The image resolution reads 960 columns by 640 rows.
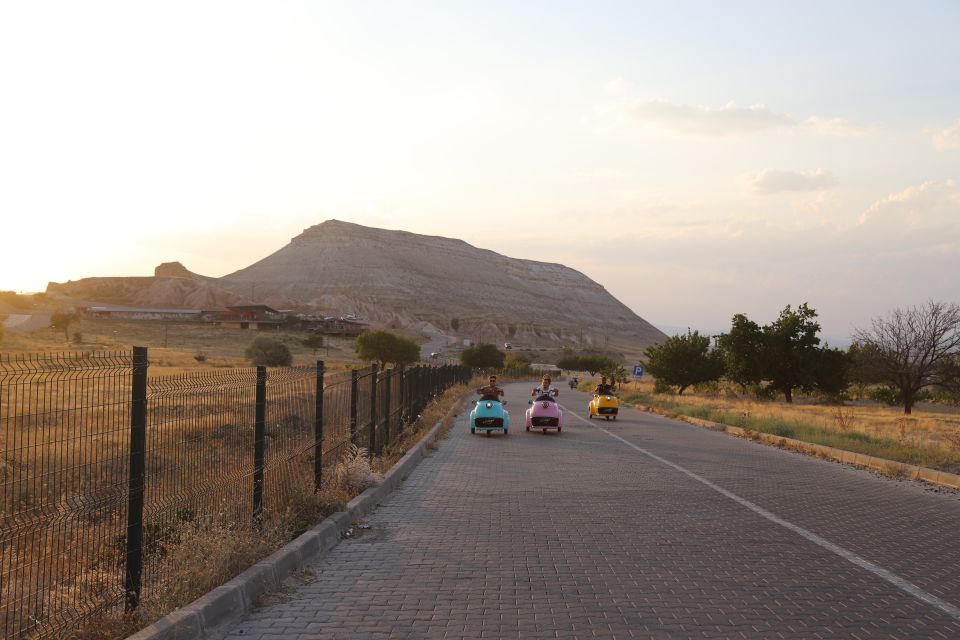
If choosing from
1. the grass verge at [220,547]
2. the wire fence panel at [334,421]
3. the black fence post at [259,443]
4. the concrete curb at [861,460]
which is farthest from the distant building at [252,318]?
the black fence post at [259,443]

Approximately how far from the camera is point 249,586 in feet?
22.0

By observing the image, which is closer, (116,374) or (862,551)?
(116,374)

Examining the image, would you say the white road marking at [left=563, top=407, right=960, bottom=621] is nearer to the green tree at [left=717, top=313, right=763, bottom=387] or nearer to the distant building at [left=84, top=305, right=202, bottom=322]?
the green tree at [left=717, top=313, right=763, bottom=387]

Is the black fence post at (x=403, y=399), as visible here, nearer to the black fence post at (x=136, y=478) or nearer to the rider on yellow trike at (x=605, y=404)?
the rider on yellow trike at (x=605, y=404)

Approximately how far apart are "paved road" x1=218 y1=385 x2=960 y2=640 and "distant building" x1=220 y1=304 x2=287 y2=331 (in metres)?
133

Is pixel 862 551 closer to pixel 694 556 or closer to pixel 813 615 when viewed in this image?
pixel 694 556

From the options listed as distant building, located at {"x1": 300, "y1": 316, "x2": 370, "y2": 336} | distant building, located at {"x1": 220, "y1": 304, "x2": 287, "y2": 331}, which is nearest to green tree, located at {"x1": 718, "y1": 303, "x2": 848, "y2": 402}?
distant building, located at {"x1": 300, "y1": 316, "x2": 370, "y2": 336}

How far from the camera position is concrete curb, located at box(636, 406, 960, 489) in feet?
50.4

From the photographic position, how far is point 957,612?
21.6 feet

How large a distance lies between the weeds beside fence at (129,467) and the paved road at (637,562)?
984 millimetres

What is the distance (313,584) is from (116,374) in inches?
107

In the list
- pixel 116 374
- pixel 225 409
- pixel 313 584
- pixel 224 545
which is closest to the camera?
pixel 116 374

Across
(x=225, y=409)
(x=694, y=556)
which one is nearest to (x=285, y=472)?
(x=225, y=409)

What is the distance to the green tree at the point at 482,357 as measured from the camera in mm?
113569
